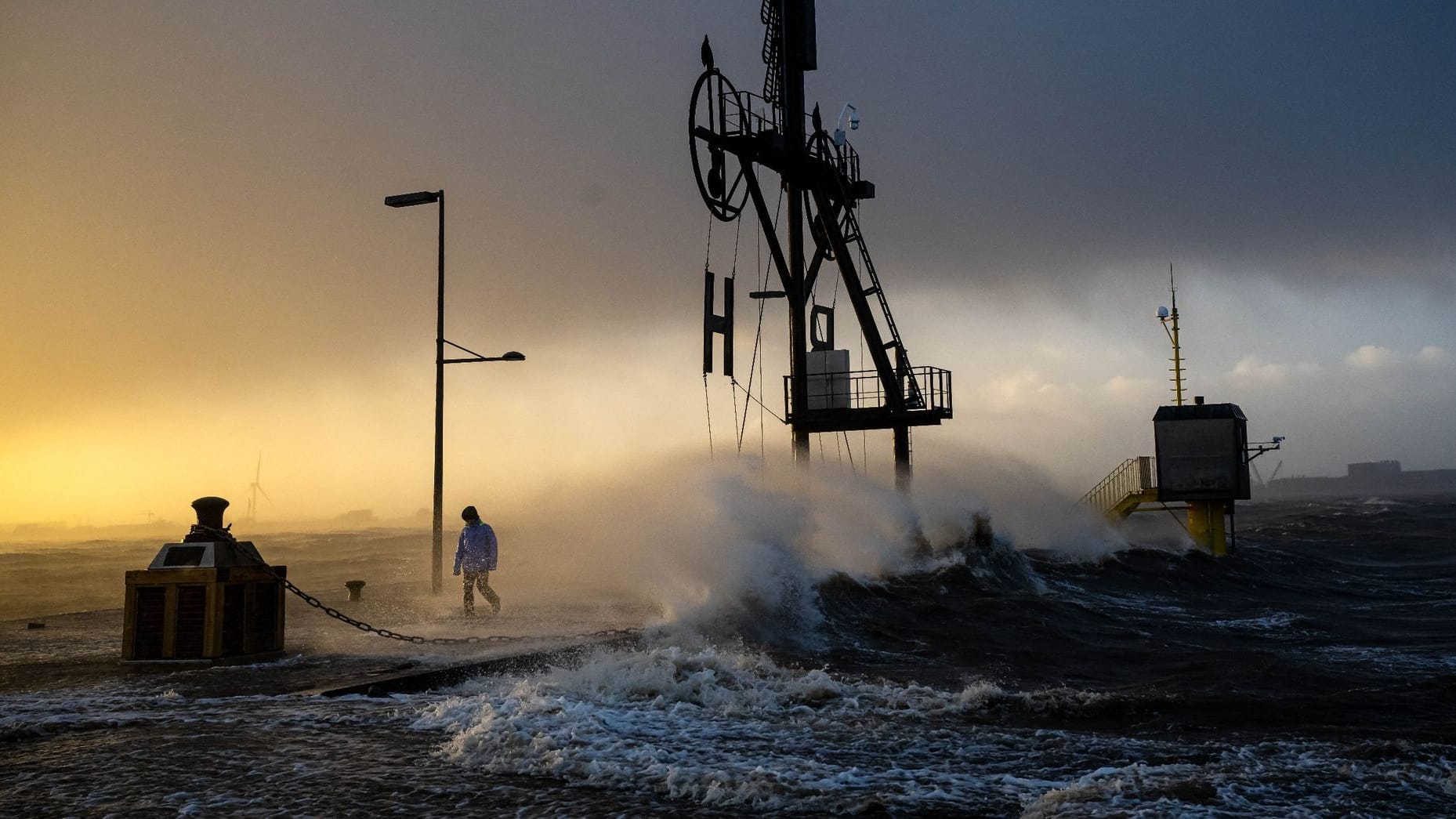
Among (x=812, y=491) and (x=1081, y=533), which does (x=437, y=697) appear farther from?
(x=1081, y=533)

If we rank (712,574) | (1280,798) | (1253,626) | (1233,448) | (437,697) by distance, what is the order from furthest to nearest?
(1233,448), (1253,626), (712,574), (437,697), (1280,798)

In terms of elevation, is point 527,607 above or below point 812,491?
below

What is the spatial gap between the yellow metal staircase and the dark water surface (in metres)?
21.6

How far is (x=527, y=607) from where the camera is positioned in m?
18.0

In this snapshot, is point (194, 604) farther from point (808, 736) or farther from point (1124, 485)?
point (1124, 485)

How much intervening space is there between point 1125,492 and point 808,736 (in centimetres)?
3247

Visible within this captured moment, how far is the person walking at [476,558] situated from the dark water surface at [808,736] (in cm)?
436

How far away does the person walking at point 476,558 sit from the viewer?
16.1 m

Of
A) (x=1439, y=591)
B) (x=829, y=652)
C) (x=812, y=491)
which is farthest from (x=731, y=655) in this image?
(x=1439, y=591)

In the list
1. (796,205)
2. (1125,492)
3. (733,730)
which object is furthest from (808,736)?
(1125,492)

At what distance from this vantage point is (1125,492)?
122 feet

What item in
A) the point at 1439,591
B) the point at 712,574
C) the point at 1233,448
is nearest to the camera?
the point at 712,574

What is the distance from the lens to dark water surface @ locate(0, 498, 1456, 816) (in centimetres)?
632

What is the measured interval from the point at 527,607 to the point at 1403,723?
43.3ft
